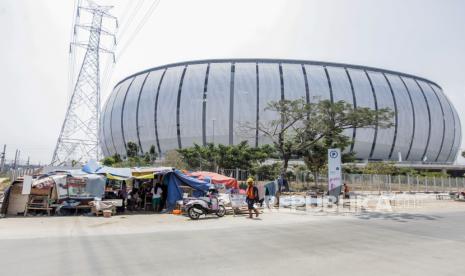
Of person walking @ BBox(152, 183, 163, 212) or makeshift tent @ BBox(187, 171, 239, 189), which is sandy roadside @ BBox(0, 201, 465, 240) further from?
makeshift tent @ BBox(187, 171, 239, 189)

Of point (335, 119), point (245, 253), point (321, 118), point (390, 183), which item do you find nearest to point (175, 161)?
point (321, 118)

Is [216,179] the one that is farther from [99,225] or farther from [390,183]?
[390,183]

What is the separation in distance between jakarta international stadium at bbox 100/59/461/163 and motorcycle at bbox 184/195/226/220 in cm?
4229

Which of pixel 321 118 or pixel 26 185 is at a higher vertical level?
pixel 321 118

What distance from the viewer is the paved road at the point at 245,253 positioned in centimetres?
582

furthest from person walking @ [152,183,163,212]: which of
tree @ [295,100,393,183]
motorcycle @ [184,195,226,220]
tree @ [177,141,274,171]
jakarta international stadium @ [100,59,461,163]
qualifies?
jakarta international stadium @ [100,59,461,163]

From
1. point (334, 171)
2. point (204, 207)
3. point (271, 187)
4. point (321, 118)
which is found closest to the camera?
point (204, 207)

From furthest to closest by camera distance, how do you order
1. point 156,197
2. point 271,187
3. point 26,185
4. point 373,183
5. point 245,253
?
point 373,183
point 271,187
point 156,197
point 26,185
point 245,253

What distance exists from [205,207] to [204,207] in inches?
2.7

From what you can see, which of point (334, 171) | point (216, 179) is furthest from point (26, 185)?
point (334, 171)

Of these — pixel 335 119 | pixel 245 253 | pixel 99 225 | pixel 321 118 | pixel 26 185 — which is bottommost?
pixel 99 225

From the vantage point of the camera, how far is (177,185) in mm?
16672

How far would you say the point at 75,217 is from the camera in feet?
44.7

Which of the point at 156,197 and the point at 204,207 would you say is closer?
the point at 204,207
